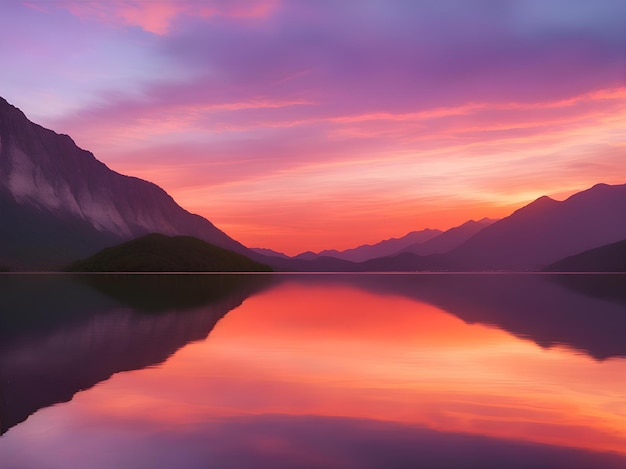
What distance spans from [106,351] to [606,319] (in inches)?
1550

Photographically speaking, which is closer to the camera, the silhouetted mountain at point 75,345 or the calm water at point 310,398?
the calm water at point 310,398

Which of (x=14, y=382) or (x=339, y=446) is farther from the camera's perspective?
(x=14, y=382)

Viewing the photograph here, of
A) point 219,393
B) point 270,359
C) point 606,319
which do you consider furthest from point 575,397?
point 606,319

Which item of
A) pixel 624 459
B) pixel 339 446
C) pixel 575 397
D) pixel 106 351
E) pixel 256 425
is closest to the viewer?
pixel 624 459

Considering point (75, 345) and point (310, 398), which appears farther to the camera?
point (75, 345)

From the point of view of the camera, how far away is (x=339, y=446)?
15828 mm

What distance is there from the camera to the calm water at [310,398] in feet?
50.2

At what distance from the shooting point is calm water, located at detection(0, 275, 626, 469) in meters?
15.3

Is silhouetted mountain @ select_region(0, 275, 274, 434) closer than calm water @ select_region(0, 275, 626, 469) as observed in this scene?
No

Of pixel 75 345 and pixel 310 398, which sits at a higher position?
pixel 75 345

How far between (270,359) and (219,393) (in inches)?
328

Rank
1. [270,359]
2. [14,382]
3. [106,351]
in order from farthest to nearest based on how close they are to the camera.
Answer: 1. [106,351]
2. [270,359]
3. [14,382]

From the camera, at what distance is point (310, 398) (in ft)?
71.1

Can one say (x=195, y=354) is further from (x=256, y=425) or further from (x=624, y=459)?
(x=624, y=459)
